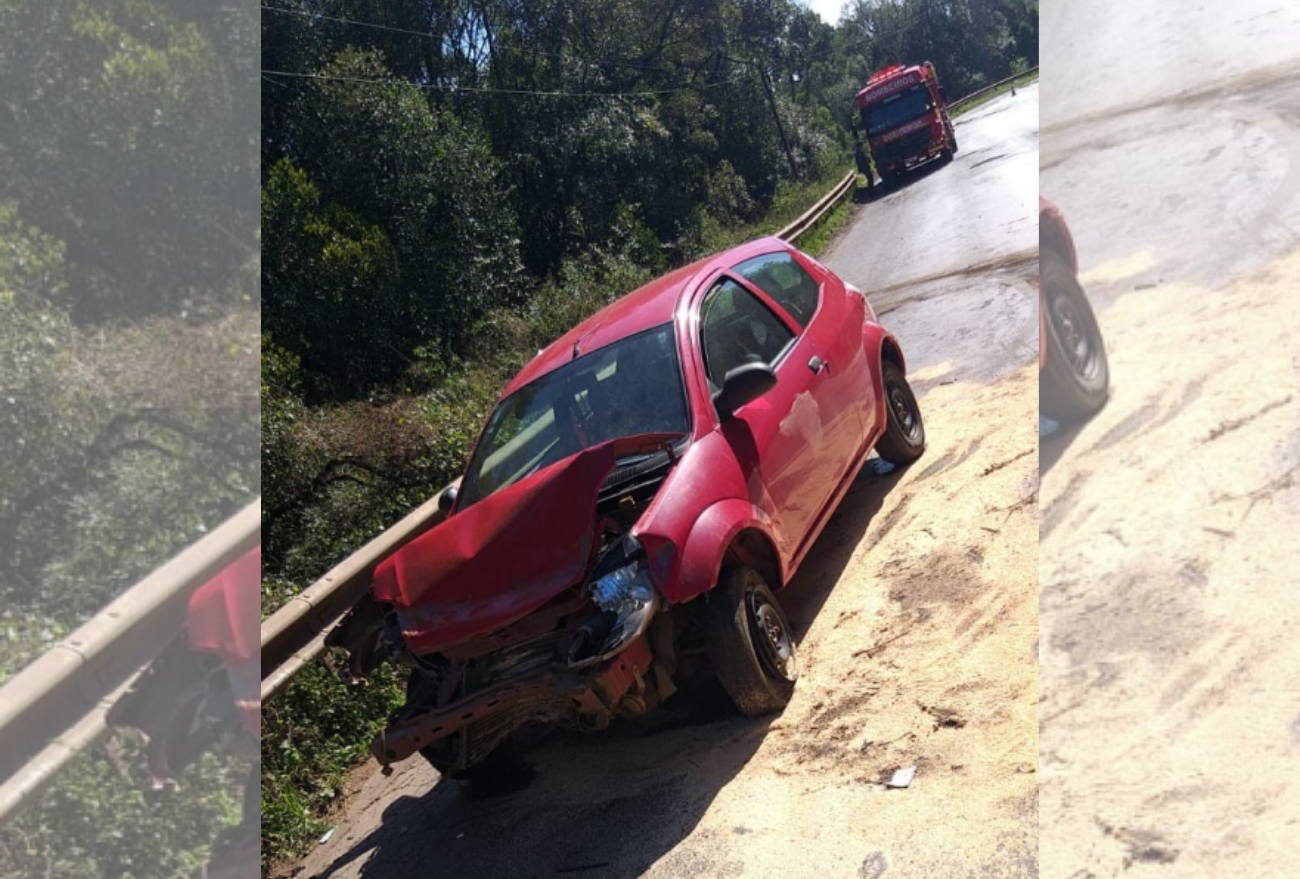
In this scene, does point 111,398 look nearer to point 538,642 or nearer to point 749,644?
point 538,642

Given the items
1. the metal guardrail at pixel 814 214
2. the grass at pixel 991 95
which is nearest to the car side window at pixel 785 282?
the metal guardrail at pixel 814 214

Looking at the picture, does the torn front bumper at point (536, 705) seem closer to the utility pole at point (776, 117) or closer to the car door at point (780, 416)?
the car door at point (780, 416)

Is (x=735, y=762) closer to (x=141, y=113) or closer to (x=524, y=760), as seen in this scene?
(x=524, y=760)

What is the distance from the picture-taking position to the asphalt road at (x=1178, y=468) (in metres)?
1.43

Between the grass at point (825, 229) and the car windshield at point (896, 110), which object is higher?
the car windshield at point (896, 110)

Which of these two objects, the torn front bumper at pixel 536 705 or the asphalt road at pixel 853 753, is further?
the torn front bumper at pixel 536 705

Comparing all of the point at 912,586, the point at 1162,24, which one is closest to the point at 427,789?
the point at 912,586

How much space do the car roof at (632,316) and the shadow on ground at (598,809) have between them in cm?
166

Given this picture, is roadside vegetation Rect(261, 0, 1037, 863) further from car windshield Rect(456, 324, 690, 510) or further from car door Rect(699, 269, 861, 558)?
car door Rect(699, 269, 861, 558)

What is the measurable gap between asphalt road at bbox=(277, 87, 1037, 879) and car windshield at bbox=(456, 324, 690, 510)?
1.31 m

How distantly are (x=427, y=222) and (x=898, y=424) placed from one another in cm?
1261

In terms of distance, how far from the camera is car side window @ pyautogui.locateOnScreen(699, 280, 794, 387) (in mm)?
5719

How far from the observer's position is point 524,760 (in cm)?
554

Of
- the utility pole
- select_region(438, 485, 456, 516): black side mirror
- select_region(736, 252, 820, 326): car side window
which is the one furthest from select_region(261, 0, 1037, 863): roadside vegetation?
select_region(736, 252, 820, 326): car side window
